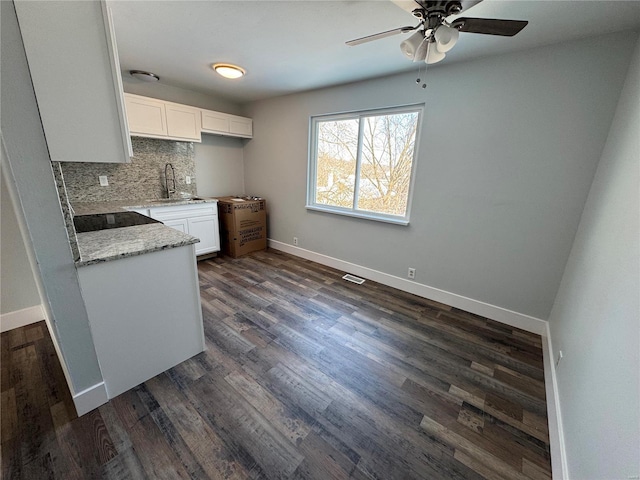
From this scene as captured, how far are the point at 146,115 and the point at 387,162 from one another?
3.10 meters

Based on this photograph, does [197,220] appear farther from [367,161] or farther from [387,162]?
[387,162]

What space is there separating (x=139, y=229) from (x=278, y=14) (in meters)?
1.87

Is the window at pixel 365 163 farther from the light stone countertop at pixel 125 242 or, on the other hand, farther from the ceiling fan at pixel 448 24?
the light stone countertop at pixel 125 242

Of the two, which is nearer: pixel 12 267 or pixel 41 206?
pixel 41 206

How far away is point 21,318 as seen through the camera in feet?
6.96

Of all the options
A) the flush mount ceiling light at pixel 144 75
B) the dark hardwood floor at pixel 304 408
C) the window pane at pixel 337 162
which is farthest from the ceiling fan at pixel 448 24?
the flush mount ceiling light at pixel 144 75

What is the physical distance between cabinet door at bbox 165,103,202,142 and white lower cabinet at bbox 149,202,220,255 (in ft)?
3.29

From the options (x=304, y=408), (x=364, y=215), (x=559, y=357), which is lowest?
(x=304, y=408)

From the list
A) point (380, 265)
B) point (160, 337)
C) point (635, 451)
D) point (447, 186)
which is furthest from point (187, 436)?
point (447, 186)

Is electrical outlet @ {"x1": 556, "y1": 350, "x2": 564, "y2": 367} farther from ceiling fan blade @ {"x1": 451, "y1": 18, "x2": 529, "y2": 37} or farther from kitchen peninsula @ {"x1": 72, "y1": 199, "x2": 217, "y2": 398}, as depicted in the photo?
kitchen peninsula @ {"x1": 72, "y1": 199, "x2": 217, "y2": 398}

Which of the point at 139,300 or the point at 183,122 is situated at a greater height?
the point at 183,122

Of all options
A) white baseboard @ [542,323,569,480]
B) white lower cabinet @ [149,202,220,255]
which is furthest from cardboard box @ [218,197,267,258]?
white baseboard @ [542,323,569,480]

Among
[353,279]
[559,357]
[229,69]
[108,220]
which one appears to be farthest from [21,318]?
[559,357]

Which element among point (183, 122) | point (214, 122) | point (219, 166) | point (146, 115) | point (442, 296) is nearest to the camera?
point (442, 296)
